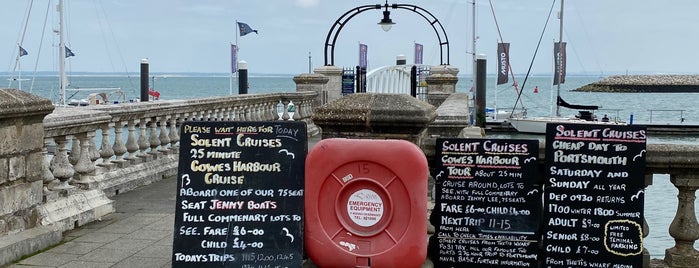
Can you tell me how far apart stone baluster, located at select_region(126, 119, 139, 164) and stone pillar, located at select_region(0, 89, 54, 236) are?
314cm

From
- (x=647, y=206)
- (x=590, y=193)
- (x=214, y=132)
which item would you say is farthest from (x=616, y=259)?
(x=647, y=206)

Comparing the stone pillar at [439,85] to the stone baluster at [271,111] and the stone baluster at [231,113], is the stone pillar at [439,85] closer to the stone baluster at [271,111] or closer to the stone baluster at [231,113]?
the stone baluster at [271,111]

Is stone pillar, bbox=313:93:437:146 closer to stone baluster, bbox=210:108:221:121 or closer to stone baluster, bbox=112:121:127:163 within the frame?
stone baluster, bbox=112:121:127:163

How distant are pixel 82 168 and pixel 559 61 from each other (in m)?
39.9

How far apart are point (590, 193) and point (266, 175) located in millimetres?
2032

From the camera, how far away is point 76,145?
7.10m

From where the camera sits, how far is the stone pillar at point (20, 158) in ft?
17.0

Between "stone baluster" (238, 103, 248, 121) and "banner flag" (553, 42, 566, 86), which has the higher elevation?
"banner flag" (553, 42, 566, 86)

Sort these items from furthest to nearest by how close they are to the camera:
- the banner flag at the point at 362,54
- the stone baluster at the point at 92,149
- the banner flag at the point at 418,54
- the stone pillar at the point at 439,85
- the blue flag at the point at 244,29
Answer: the banner flag at the point at 418,54 → the blue flag at the point at 244,29 → the banner flag at the point at 362,54 → the stone pillar at the point at 439,85 → the stone baluster at the point at 92,149

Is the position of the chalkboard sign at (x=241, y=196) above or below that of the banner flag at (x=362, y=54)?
below

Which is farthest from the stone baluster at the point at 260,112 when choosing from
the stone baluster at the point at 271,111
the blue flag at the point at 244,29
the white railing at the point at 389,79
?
the blue flag at the point at 244,29

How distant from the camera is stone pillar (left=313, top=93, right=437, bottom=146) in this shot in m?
4.64

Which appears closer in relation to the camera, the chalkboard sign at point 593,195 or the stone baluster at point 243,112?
the chalkboard sign at point 593,195

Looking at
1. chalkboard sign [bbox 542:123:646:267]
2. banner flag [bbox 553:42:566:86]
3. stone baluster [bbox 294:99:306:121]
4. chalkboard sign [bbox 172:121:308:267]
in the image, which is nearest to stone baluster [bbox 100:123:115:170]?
chalkboard sign [bbox 172:121:308:267]
